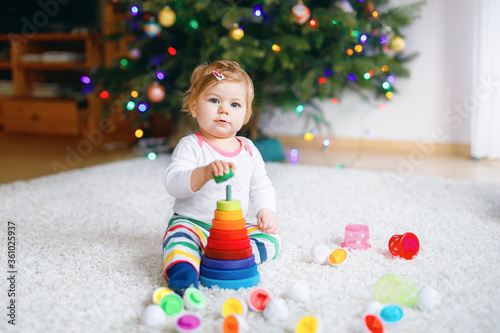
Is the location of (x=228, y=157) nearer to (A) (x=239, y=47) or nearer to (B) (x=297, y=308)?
(B) (x=297, y=308)

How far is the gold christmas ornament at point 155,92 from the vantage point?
7.75 ft

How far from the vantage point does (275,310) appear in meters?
0.82

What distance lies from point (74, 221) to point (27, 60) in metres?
2.67

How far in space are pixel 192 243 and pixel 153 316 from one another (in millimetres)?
240

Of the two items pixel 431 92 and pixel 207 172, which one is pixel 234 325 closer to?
pixel 207 172

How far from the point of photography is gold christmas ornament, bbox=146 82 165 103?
2361 mm

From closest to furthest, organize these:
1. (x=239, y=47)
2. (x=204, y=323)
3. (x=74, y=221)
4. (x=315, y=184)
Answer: (x=204, y=323) < (x=74, y=221) < (x=315, y=184) < (x=239, y=47)

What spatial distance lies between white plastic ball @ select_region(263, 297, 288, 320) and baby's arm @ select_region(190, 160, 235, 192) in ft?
0.84

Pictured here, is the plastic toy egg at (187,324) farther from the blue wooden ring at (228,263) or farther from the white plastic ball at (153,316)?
the blue wooden ring at (228,263)

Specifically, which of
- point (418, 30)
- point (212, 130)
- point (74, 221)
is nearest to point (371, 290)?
point (212, 130)

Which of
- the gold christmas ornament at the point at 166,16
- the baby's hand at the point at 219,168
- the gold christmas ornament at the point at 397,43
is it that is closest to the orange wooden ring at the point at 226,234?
the baby's hand at the point at 219,168

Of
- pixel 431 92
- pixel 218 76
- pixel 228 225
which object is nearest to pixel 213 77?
pixel 218 76

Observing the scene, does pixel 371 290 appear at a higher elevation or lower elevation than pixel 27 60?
lower

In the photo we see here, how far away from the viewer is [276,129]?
133 inches
